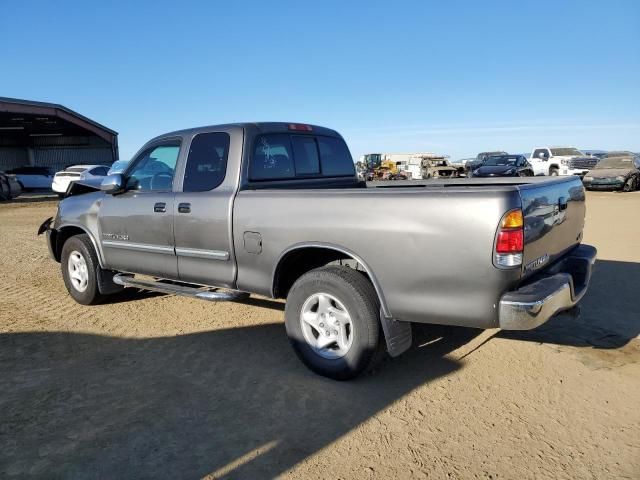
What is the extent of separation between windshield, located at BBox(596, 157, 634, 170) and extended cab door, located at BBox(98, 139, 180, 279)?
74.4 ft

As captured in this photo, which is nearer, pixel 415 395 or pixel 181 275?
pixel 415 395

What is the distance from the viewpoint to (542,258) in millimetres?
3346

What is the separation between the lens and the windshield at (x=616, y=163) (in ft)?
73.2

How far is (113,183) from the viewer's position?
16.4 feet

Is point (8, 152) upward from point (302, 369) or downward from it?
upward

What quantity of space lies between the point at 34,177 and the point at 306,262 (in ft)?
101

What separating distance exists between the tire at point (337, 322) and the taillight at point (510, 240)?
937 millimetres

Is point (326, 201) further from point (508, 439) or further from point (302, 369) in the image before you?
point (508, 439)

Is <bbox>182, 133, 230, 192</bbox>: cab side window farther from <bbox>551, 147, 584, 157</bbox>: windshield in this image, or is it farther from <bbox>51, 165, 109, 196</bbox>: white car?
<bbox>551, 147, 584, 157</bbox>: windshield

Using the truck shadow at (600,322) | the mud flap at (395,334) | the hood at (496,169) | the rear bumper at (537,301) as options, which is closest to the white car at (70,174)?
the hood at (496,169)

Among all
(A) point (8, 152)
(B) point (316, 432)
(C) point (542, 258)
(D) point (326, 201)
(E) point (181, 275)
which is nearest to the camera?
(B) point (316, 432)

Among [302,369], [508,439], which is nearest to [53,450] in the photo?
[302,369]

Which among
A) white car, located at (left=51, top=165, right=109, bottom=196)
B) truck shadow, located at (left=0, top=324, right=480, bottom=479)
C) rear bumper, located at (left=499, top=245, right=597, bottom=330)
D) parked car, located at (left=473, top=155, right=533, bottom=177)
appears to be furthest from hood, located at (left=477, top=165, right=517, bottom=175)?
rear bumper, located at (left=499, top=245, right=597, bottom=330)

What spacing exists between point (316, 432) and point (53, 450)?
1.51 metres
